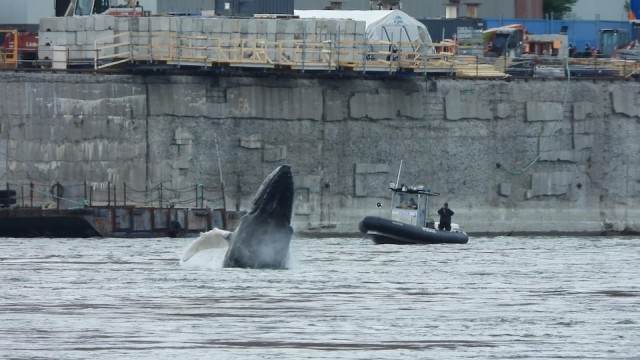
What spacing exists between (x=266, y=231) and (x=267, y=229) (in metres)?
0.11

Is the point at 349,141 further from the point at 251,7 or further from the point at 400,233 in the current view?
the point at 400,233

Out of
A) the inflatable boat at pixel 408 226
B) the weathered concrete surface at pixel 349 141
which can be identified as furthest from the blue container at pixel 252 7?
the inflatable boat at pixel 408 226

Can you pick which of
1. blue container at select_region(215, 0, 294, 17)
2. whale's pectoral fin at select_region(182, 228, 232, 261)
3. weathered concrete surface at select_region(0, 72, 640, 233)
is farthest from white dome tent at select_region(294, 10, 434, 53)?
whale's pectoral fin at select_region(182, 228, 232, 261)

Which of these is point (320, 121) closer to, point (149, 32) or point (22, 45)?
point (149, 32)

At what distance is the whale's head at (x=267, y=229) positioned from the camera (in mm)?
45281

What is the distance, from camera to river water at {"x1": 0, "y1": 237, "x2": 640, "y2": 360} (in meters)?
34.0

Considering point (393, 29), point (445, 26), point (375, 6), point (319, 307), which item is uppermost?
point (375, 6)

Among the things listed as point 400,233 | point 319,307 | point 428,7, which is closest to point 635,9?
point 428,7

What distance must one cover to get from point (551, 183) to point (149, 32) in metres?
15.9

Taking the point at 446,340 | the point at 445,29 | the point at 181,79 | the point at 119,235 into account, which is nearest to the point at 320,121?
the point at 181,79

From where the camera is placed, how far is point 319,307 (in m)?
39.7

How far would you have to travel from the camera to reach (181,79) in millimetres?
70938

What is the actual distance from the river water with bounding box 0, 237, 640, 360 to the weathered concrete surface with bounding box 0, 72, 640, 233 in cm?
1333

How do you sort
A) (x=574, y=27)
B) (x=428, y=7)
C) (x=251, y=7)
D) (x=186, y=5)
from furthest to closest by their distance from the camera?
(x=428, y=7) < (x=574, y=27) < (x=186, y=5) < (x=251, y=7)
